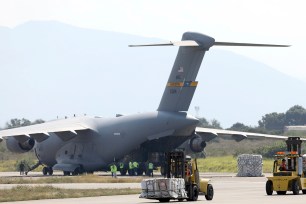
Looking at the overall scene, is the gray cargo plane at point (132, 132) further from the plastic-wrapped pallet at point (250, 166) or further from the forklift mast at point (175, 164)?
the forklift mast at point (175, 164)

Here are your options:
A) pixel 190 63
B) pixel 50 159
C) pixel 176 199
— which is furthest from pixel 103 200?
pixel 50 159

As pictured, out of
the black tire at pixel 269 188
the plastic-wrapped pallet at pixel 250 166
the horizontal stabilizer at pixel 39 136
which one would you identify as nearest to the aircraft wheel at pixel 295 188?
the black tire at pixel 269 188

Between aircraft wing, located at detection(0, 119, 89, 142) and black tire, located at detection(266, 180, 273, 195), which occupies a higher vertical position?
aircraft wing, located at detection(0, 119, 89, 142)

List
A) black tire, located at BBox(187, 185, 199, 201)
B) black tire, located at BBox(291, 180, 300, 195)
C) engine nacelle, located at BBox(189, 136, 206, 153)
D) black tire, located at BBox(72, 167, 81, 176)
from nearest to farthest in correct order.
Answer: black tire, located at BBox(187, 185, 199, 201) < black tire, located at BBox(291, 180, 300, 195) < black tire, located at BBox(72, 167, 81, 176) < engine nacelle, located at BBox(189, 136, 206, 153)

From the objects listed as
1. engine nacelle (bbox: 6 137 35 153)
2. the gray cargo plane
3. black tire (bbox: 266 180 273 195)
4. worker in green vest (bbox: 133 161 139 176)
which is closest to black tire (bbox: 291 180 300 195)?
black tire (bbox: 266 180 273 195)

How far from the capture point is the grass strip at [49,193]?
48656mm

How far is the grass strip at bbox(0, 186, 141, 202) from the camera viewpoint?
48.7m

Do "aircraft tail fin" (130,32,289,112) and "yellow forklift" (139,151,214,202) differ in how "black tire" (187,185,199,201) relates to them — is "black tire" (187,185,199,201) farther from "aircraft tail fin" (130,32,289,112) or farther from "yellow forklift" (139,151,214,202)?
"aircraft tail fin" (130,32,289,112)

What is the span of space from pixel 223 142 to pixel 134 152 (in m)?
40.8

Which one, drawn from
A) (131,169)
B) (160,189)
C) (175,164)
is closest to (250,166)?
(131,169)

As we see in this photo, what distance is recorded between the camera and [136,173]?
81.2m

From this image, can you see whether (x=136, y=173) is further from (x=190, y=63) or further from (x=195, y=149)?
(x=190, y=63)

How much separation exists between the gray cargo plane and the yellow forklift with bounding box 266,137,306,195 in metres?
23.1

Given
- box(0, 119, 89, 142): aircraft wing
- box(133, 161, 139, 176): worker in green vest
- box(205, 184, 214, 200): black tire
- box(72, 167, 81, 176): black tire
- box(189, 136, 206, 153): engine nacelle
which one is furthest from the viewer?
box(189, 136, 206, 153): engine nacelle
